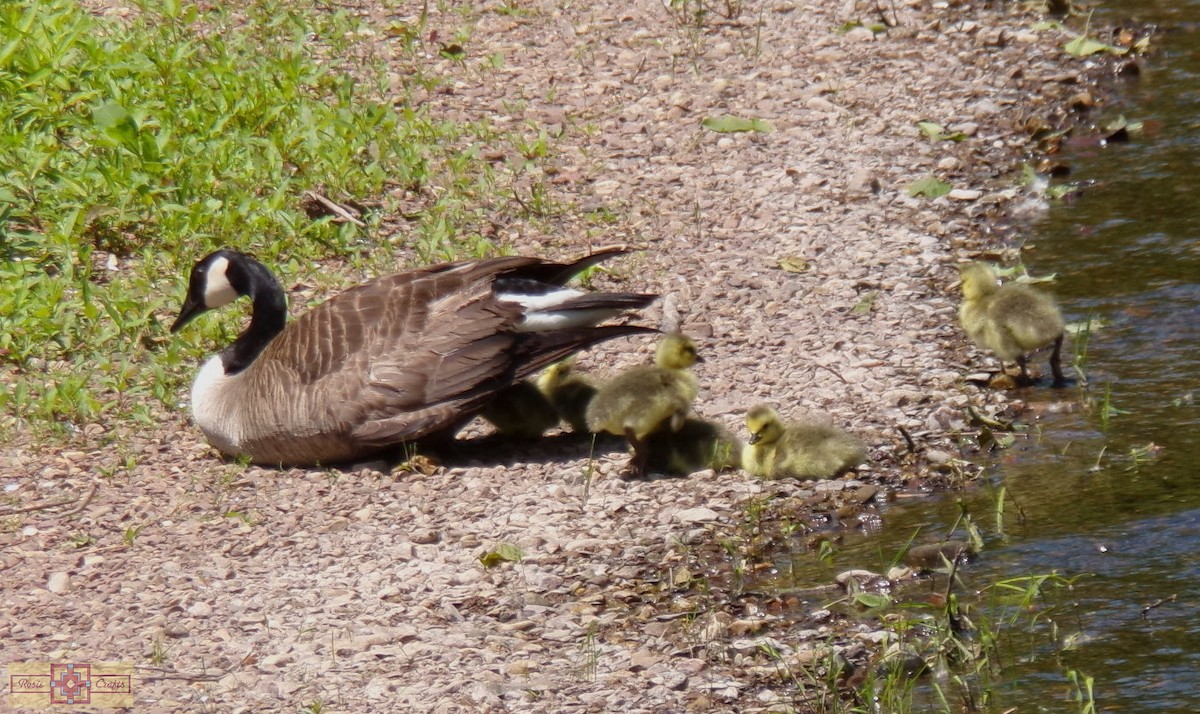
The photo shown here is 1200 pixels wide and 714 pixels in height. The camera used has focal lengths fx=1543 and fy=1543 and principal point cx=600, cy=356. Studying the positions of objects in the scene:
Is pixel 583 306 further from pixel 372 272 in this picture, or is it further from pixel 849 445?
pixel 372 272

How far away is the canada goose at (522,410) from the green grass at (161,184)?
5.62 feet

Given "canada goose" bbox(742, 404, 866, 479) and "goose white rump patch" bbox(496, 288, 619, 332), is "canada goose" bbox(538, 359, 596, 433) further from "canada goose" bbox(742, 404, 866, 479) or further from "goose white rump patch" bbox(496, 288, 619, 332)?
"canada goose" bbox(742, 404, 866, 479)

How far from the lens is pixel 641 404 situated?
6.56 m

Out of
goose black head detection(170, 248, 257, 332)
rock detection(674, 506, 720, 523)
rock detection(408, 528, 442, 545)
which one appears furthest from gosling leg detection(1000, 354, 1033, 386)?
goose black head detection(170, 248, 257, 332)

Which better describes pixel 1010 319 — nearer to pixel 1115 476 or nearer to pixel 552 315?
pixel 1115 476

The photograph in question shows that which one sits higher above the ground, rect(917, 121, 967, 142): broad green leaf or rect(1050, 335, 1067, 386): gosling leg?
rect(917, 121, 967, 142): broad green leaf

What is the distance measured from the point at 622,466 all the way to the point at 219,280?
2.26 meters

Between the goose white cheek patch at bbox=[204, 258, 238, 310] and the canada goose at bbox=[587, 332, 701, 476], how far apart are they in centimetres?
200

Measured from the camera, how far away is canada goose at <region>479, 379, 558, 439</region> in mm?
7145

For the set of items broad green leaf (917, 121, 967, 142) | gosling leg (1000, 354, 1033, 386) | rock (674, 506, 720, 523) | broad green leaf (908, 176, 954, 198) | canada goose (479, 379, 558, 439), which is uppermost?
broad green leaf (917, 121, 967, 142)

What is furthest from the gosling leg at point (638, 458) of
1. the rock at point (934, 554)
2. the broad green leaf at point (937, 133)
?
the broad green leaf at point (937, 133)

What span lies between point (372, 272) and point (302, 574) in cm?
292

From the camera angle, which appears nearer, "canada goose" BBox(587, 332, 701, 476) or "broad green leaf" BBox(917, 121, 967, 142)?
"canada goose" BBox(587, 332, 701, 476)

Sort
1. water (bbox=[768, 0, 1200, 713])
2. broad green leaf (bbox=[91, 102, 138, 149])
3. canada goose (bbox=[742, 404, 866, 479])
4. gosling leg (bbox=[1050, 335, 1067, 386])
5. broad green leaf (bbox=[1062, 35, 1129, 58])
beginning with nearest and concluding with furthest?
water (bbox=[768, 0, 1200, 713]), canada goose (bbox=[742, 404, 866, 479]), gosling leg (bbox=[1050, 335, 1067, 386]), broad green leaf (bbox=[91, 102, 138, 149]), broad green leaf (bbox=[1062, 35, 1129, 58])
